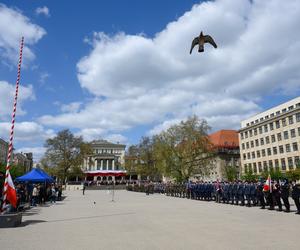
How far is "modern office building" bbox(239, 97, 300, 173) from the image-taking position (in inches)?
2771

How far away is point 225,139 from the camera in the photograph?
353 ft

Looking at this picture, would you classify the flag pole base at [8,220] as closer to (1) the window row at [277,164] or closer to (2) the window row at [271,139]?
(1) the window row at [277,164]

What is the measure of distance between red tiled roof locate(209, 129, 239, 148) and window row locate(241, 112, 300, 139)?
41.8ft

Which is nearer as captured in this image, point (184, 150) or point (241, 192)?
point (241, 192)

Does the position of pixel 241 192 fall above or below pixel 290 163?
below

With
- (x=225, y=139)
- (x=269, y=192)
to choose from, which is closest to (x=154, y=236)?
(x=269, y=192)

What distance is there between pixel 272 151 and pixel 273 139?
9.89 feet

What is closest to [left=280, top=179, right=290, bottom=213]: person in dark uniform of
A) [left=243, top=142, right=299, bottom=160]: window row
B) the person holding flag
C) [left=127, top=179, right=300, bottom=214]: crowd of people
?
[left=127, top=179, right=300, bottom=214]: crowd of people

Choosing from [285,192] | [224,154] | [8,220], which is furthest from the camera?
[224,154]

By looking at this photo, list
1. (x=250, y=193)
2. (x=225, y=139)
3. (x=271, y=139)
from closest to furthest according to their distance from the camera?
(x=250, y=193)
(x=271, y=139)
(x=225, y=139)

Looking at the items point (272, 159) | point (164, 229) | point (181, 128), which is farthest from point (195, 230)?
point (272, 159)

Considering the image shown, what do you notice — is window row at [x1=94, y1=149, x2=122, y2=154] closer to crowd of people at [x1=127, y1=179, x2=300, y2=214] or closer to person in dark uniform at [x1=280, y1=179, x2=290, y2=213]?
crowd of people at [x1=127, y1=179, x2=300, y2=214]

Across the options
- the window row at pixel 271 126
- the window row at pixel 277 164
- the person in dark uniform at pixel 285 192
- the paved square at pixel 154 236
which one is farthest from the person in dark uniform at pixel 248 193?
the window row at pixel 271 126

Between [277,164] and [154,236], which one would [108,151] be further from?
[154,236]
